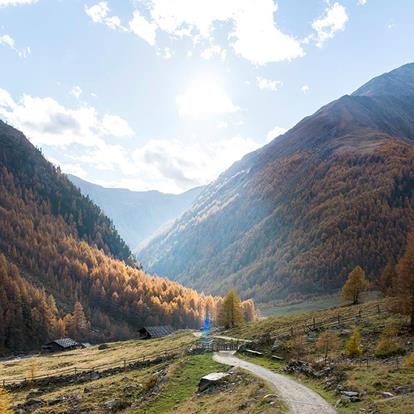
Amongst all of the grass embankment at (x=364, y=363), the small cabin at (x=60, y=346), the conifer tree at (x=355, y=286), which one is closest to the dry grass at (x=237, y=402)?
the grass embankment at (x=364, y=363)

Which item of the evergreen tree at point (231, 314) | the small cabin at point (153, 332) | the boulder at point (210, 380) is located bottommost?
the small cabin at point (153, 332)

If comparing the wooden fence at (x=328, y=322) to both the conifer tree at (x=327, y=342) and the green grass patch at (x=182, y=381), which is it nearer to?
the conifer tree at (x=327, y=342)

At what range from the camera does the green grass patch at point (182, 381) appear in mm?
44188

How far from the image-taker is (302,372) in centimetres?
4722

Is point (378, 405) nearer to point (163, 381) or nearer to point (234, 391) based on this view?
point (234, 391)

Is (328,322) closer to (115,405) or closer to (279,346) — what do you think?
(279,346)

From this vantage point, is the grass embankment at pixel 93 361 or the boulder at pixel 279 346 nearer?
the boulder at pixel 279 346

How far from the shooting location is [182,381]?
165 feet

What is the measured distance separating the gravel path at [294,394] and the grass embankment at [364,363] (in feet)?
3.24

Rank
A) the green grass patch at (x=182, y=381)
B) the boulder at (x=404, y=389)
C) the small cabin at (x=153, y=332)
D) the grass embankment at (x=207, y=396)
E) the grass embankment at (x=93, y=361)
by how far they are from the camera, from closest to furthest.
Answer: the boulder at (x=404, y=389) < the grass embankment at (x=207, y=396) < the green grass patch at (x=182, y=381) < the grass embankment at (x=93, y=361) < the small cabin at (x=153, y=332)

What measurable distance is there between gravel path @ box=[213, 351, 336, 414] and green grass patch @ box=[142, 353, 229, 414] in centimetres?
446

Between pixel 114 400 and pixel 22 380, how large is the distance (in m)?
33.1

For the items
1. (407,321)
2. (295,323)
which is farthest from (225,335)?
(407,321)

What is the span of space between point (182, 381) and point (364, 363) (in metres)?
20.3
